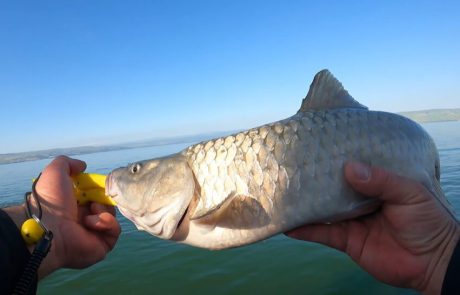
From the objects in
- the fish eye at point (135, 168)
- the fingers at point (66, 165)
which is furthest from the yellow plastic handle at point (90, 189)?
the fish eye at point (135, 168)

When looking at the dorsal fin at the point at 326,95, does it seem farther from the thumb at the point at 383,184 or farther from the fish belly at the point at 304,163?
the thumb at the point at 383,184

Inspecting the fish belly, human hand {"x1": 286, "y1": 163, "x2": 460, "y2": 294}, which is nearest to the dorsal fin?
the fish belly

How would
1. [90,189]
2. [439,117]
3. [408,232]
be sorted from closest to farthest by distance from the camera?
[408,232], [90,189], [439,117]

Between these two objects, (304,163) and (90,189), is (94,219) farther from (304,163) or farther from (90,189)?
(304,163)

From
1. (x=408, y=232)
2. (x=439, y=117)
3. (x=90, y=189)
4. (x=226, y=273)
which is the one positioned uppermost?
(x=90, y=189)

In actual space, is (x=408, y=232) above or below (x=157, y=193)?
below

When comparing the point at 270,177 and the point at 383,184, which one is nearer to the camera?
the point at 383,184

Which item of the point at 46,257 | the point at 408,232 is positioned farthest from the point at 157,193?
the point at 408,232
